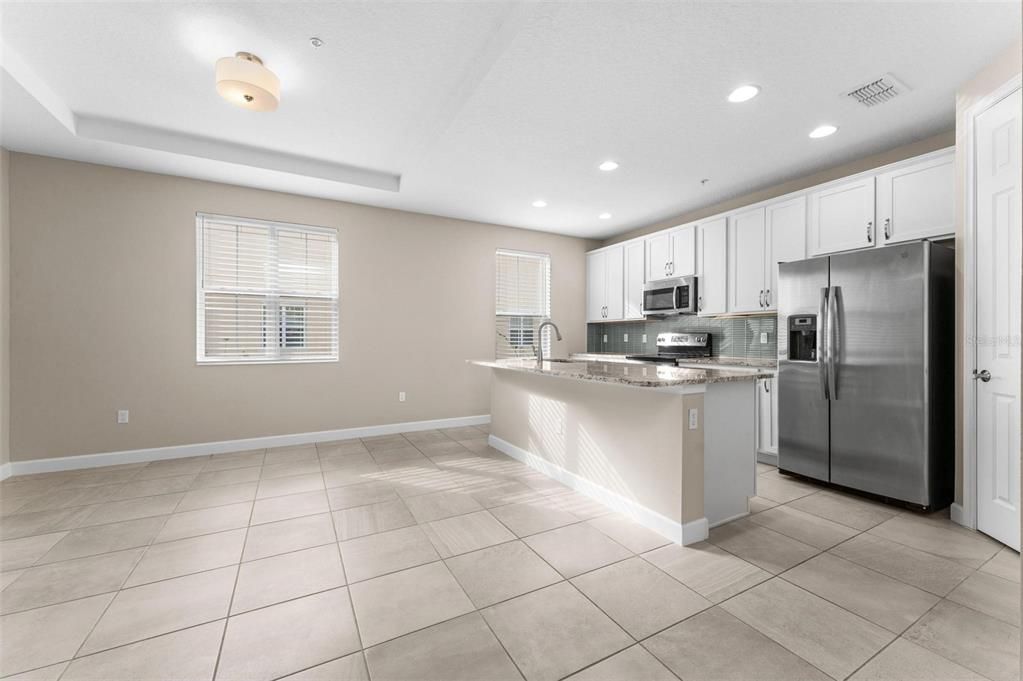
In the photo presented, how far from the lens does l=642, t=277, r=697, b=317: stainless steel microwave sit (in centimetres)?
481

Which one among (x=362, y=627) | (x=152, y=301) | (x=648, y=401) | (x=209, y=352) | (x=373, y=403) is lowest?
(x=362, y=627)

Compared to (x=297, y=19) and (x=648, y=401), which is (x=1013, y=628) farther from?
(x=297, y=19)

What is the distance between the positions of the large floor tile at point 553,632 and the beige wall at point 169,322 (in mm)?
3522

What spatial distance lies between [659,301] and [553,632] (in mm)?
4169

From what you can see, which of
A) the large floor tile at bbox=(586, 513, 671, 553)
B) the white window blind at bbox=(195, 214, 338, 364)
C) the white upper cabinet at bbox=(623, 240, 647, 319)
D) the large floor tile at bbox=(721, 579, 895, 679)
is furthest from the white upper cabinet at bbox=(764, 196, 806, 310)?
the white window blind at bbox=(195, 214, 338, 364)

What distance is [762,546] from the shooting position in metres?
2.32

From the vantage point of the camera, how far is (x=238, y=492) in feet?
10.3

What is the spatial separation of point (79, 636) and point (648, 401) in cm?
278

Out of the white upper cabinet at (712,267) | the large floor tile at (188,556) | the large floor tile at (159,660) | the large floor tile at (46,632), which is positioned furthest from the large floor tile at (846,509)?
the large floor tile at (46,632)

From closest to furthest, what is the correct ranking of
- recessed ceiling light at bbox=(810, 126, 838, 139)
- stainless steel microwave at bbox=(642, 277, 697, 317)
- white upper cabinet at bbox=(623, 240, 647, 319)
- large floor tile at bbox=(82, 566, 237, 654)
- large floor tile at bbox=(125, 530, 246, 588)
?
large floor tile at bbox=(82, 566, 237, 654) → large floor tile at bbox=(125, 530, 246, 588) → recessed ceiling light at bbox=(810, 126, 838, 139) → stainless steel microwave at bbox=(642, 277, 697, 317) → white upper cabinet at bbox=(623, 240, 647, 319)

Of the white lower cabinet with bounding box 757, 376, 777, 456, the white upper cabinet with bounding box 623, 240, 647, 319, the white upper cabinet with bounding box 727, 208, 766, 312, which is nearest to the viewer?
the white lower cabinet with bounding box 757, 376, 777, 456

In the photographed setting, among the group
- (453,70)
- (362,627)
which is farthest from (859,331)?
(362,627)

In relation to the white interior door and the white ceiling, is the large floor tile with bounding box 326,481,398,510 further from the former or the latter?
the white interior door

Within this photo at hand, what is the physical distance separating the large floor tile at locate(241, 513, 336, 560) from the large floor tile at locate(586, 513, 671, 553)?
1579mm
